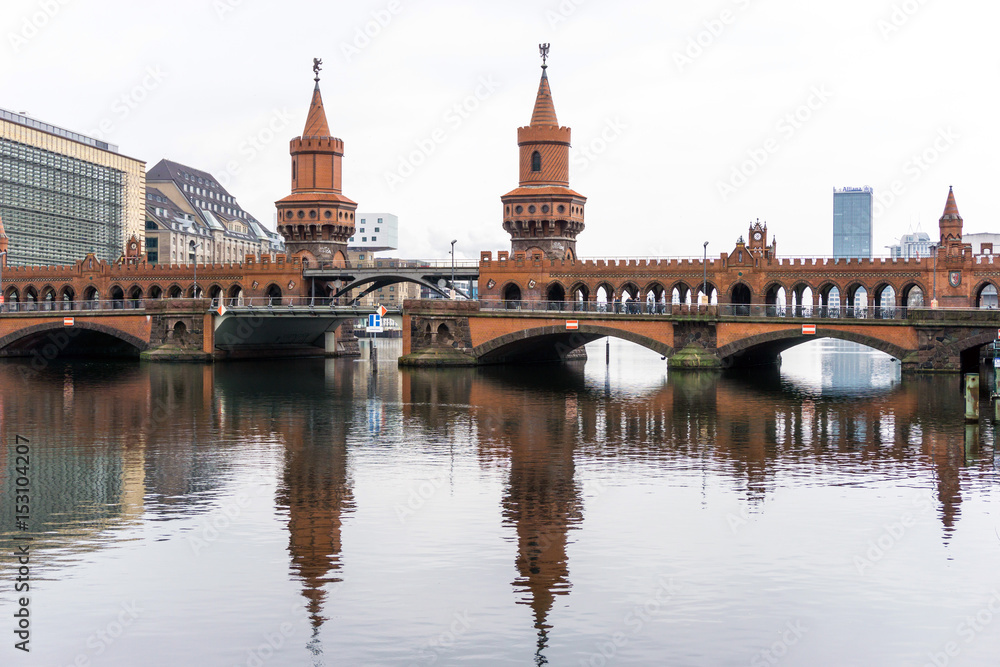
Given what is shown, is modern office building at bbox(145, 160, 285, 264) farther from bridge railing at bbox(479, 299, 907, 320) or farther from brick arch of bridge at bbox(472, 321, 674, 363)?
bridge railing at bbox(479, 299, 907, 320)

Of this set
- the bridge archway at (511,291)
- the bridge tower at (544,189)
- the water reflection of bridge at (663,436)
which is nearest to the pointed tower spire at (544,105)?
the bridge tower at (544,189)

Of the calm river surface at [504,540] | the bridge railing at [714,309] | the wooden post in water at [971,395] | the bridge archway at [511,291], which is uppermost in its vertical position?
the bridge archway at [511,291]

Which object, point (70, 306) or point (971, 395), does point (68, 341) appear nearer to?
point (70, 306)

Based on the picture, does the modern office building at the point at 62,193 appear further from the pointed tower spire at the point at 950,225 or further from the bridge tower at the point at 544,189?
the pointed tower spire at the point at 950,225

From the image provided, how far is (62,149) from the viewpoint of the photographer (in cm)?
15638

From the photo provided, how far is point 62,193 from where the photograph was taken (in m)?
157

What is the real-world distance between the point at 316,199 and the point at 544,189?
26.3 meters

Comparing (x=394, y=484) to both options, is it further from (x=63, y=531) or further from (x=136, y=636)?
(x=136, y=636)

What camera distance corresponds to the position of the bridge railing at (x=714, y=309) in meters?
80.5

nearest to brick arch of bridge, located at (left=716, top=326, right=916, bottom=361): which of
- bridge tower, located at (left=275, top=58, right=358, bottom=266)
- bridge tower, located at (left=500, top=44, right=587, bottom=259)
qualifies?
bridge tower, located at (left=500, top=44, right=587, bottom=259)

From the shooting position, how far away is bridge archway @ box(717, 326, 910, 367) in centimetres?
7800

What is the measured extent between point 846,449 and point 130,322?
8059cm

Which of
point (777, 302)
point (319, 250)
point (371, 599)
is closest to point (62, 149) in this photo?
point (319, 250)

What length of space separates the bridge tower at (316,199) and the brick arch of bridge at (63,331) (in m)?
20.1
